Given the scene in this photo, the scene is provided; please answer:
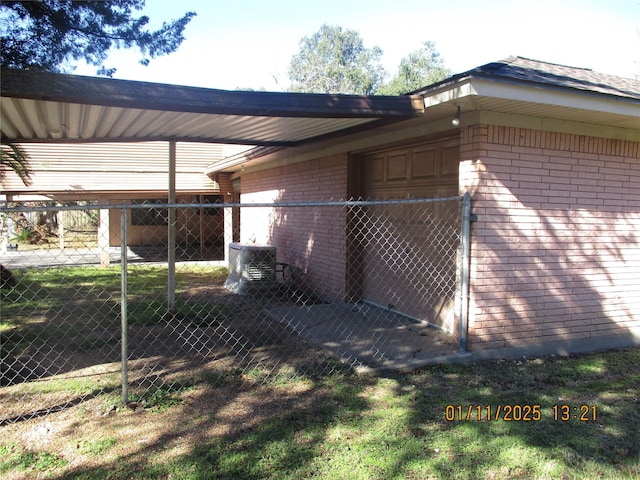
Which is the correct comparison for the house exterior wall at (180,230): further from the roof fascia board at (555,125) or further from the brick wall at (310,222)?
the roof fascia board at (555,125)

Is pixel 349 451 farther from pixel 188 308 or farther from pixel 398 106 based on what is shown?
pixel 188 308

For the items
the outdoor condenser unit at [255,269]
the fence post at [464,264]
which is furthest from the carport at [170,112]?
the outdoor condenser unit at [255,269]

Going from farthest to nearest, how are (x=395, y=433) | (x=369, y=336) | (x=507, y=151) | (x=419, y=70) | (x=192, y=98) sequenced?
(x=419, y=70), (x=369, y=336), (x=507, y=151), (x=192, y=98), (x=395, y=433)

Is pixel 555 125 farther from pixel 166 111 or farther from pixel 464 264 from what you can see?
pixel 166 111

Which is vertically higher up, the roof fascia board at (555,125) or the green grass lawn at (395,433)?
the roof fascia board at (555,125)

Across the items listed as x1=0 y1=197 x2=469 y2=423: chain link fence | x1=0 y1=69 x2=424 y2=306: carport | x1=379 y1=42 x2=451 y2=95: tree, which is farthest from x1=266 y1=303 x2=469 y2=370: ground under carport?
x1=379 y1=42 x2=451 y2=95: tree

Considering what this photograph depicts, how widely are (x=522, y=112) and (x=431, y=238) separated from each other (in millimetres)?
2029

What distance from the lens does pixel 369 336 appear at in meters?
6.15

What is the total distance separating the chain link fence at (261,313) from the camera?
4699mm

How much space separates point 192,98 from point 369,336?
3487 millimetres

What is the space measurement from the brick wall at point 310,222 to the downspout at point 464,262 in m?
3.12

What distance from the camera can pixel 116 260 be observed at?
16.8m

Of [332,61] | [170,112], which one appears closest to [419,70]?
[332,61]
